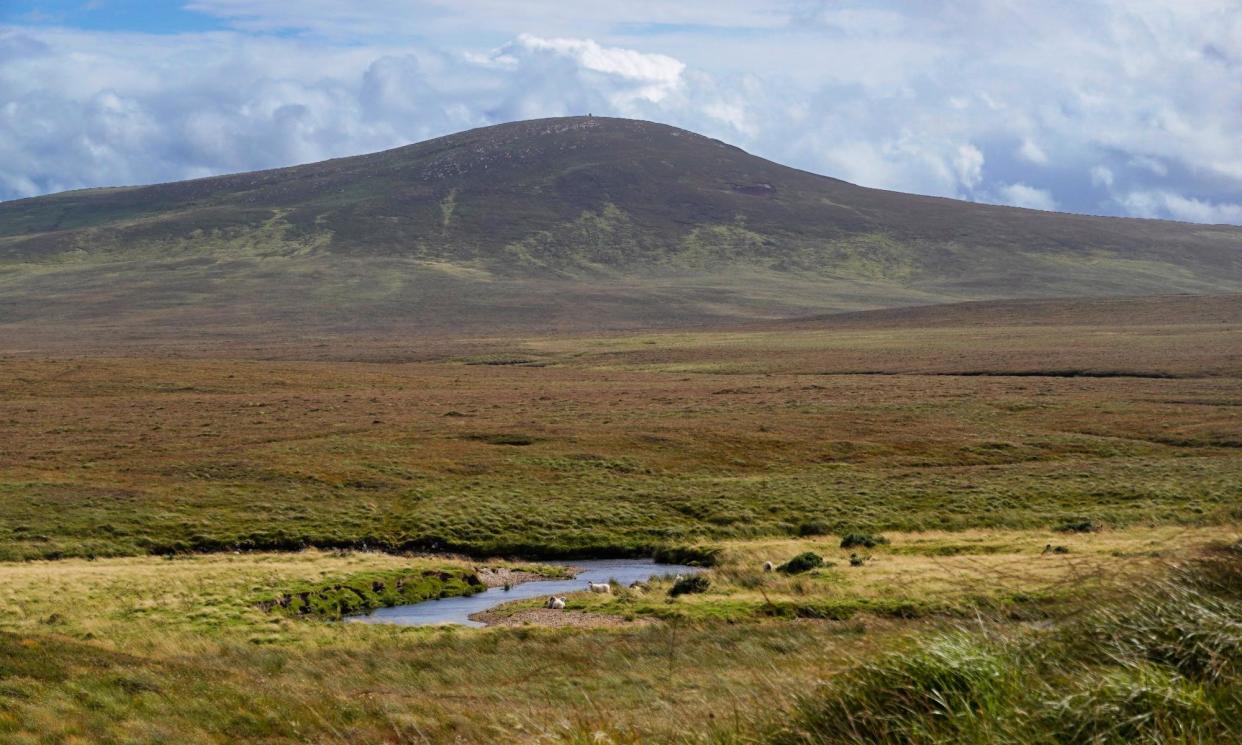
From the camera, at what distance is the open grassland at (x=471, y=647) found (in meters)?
10.8

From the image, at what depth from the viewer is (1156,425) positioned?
2655 inches

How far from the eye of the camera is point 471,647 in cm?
2617

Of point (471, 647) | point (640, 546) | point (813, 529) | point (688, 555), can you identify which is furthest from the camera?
point (813, 529)

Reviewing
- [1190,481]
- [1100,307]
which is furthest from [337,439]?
[1100,307]

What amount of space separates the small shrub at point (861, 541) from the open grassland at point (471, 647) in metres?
0.68

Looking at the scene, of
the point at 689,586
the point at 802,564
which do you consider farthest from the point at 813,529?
the point at 689,586

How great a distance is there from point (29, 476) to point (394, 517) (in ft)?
57.3

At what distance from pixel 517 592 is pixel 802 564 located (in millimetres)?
8918

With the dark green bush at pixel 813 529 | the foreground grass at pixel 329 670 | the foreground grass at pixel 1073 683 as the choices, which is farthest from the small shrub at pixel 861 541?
the foreground grass at pixel 1073 683

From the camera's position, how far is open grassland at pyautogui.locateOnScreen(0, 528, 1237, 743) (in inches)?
425

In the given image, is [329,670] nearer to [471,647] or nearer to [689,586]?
[471,647]

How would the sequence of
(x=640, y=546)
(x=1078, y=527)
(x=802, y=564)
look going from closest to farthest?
(x=802, y=564), (x=1078, y=527), (x=640, y=546)

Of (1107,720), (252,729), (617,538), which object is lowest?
(617,538)

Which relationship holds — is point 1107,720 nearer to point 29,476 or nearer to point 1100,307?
point 29,476
